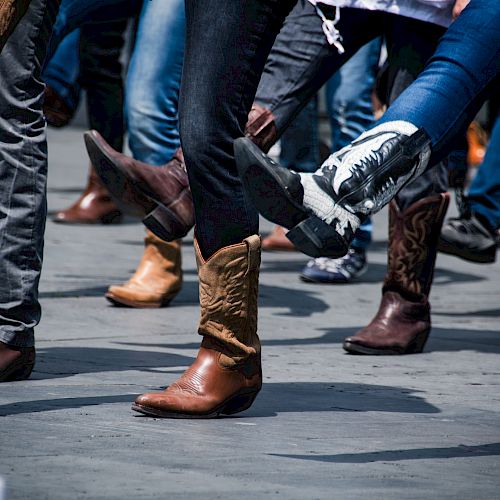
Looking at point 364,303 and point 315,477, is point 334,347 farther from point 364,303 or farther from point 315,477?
point 315,477

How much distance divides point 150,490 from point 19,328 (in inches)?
48.1

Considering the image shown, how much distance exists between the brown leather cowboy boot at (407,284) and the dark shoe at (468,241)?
2.94 feet

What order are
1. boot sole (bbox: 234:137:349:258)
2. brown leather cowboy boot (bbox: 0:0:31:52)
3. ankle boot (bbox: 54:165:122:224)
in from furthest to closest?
ankle boot (bbox: 54:165:122:224) → brown leather cowboy boot (bbox: 0:0:31:52) → boot sole (bbox: 234:137:349:258)

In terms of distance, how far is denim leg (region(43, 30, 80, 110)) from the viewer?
573 cm

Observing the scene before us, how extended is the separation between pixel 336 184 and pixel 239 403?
0.65 meters

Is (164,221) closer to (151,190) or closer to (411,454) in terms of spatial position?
(151,190)

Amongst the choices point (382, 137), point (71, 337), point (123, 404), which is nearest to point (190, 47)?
point (382, 137)

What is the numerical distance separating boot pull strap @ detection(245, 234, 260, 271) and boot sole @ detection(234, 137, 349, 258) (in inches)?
13.3

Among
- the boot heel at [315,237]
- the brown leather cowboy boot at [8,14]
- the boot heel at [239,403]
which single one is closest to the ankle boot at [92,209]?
the boot heel at [239,403]

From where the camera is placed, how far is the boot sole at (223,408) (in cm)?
333

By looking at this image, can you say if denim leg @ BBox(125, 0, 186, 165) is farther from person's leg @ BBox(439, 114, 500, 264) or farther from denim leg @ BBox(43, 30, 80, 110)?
person's leg @ BBox(439, 114, 500, 264)

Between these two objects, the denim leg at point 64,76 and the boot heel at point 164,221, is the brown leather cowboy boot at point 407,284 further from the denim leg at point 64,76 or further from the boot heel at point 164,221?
the denim leg at point 64,76

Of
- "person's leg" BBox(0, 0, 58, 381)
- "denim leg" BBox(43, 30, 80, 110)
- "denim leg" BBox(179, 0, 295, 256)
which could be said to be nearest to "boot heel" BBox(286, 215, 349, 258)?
"denim leg" BBox(179, 0, 295, 256)

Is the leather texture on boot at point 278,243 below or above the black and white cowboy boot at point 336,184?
below
